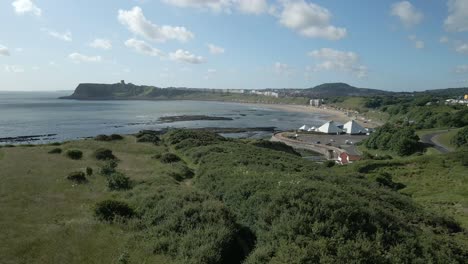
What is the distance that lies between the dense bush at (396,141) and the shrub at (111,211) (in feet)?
188

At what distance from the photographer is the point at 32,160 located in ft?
91.6

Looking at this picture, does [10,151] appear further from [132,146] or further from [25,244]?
[25,244]

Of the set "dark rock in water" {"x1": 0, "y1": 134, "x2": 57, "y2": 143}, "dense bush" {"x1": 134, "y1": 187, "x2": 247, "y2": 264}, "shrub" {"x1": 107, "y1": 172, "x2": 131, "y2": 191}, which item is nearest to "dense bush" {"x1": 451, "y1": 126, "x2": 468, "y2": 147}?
"shrub" {"x1": 107, "y1": 172, "x2": 131, "y2": 191}

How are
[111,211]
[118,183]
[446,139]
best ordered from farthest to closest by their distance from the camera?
[446,139] < [118,183] < [111,211]

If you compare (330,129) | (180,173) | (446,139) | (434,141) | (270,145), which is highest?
(180,173)

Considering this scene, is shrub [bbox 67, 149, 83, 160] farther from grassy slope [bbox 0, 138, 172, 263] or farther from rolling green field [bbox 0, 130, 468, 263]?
rolling green field [bbox 0, 130, 468, 263]

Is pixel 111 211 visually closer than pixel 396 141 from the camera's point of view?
Yes

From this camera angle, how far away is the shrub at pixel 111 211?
47.4 feet

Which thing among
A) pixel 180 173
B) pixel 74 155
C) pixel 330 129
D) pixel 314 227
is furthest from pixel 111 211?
pixel 330 129

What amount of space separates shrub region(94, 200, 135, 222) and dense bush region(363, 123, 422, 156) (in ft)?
188

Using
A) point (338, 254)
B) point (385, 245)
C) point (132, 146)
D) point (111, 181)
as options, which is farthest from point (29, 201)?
point (132, 146)

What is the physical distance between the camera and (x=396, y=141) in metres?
65.3

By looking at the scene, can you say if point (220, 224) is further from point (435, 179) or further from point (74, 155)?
point (435, 179)

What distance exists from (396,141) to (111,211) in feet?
201
